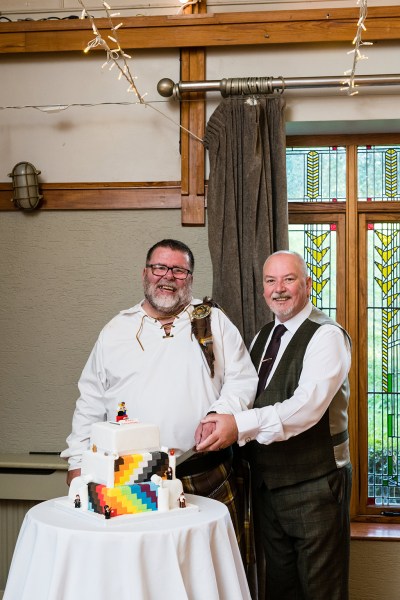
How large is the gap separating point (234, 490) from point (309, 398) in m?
0.56

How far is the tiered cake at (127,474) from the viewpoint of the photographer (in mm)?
2195

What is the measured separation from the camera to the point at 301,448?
9.66 ft

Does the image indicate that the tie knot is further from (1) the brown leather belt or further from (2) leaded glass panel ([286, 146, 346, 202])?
(2) leaded glass panel ([286, 146, 346, 202])

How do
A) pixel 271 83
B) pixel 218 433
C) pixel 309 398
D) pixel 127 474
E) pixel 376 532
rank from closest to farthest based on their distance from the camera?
pixel 127 474, pixel 218 433, pixel 309 398, pixel 271 83, pixel 376 532

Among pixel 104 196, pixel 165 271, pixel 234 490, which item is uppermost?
pixel 104 196

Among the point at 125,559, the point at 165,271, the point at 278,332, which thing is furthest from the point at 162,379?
the point at 125,559

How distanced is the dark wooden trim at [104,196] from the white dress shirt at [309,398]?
1378 millimetres

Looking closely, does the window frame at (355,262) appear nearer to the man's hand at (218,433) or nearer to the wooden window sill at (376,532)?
the wooden window sill at (376,532)

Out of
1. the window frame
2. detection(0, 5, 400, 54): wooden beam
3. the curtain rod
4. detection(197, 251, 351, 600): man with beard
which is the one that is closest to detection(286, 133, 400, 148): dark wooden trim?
the window frame

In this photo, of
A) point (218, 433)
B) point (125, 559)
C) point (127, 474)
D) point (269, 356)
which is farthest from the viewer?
point (269, 356)

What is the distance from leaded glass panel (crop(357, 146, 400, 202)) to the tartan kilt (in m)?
1.71

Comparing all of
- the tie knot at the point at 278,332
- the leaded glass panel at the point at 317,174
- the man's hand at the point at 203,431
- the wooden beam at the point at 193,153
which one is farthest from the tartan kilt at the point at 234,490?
the leaded glass panel at the point at 317,174

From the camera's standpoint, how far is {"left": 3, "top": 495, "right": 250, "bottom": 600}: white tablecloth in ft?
6.63

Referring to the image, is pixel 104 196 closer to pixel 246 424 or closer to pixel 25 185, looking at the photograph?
pixel 25 185
